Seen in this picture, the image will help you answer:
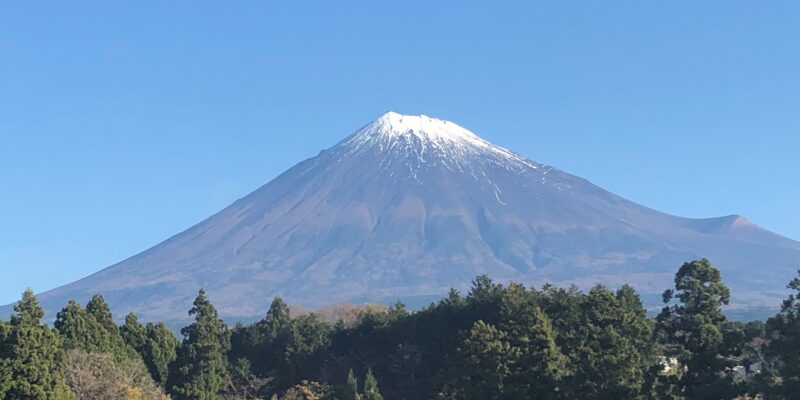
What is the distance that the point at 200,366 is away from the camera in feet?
161

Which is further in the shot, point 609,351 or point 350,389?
point 350,389

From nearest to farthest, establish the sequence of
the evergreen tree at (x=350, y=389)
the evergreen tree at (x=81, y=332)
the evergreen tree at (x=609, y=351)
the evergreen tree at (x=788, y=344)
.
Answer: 1. the evergreen tree at (x=788, y=344)
2. the evergreen tree at (x=609, y=351)
3. the evergreen tree at (x=81, y=332)
4. the evergreen tree at (x=350, y=389)

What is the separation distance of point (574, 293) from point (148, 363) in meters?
18.2

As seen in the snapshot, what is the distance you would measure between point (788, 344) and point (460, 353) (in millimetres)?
11304

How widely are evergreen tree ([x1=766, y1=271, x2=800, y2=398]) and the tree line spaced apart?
4 cm

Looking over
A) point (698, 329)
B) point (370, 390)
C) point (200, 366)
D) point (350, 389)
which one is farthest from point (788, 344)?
point (200, 366)

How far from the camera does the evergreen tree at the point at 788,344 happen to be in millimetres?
30188

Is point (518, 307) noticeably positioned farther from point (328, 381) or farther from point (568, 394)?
point (328, 381)

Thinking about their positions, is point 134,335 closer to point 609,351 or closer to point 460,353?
point 460,353

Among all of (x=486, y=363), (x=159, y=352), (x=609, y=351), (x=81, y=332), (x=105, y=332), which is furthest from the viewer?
(x=159, y=352)

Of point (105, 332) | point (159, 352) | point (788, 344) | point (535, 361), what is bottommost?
point (535, 361)

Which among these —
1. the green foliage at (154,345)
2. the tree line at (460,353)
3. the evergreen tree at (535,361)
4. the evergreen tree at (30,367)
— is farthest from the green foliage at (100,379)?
the evergreen tree at (535,361)

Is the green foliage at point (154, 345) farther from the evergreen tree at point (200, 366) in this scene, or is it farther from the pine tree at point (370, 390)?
the pine tree at point (370, 390)

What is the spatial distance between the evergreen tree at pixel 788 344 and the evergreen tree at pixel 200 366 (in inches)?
946
